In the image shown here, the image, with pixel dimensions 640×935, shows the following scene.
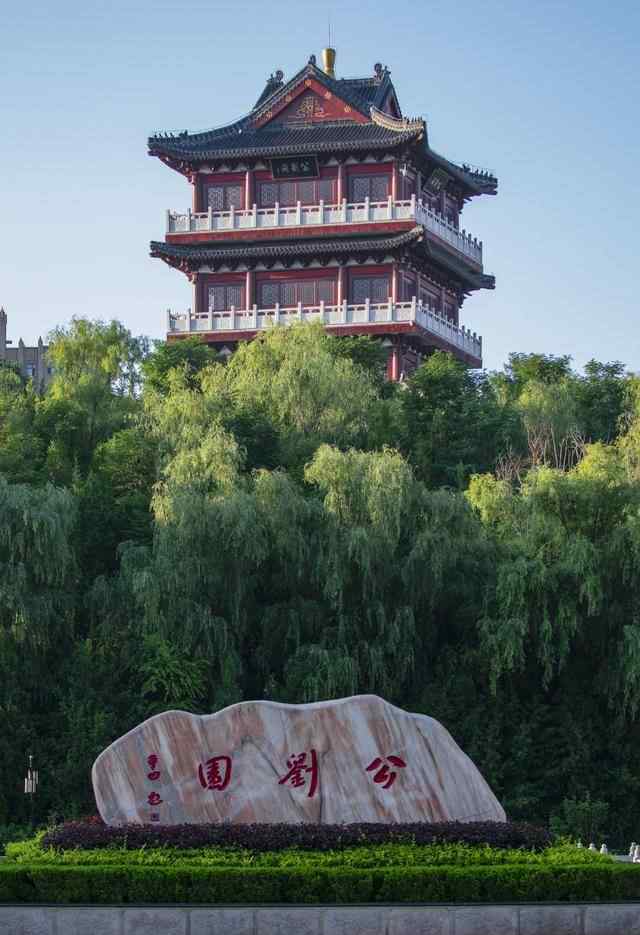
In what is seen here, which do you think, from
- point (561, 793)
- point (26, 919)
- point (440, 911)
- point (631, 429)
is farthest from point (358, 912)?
point (631, 429)

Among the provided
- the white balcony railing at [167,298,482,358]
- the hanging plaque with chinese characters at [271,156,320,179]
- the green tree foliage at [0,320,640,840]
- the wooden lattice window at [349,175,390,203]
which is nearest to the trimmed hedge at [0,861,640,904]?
the green tree foliage at [0,320,640,840]

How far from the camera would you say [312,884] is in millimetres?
14938

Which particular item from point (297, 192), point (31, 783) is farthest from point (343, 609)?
point (297, 192)

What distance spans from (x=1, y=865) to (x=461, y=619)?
10895mm

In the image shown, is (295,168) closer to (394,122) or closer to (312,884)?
(394,122)

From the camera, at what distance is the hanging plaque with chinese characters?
119ft

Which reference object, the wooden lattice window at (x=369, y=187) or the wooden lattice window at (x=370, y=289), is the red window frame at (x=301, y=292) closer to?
the wooden lattice window at (x=370, y=289)

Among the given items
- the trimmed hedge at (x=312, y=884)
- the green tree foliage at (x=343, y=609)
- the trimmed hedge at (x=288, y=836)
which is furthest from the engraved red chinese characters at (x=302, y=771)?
the green tree foliage at (x=343, y=609)

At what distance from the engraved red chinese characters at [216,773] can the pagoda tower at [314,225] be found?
18932 millimetres

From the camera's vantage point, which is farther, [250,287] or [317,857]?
[250,287]

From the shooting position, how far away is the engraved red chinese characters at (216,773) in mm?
16328

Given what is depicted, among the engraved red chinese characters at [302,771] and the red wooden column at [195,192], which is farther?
the red wooden column at [195,192]

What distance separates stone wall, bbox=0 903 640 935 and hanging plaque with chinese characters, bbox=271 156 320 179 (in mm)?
23479

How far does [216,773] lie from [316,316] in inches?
744
